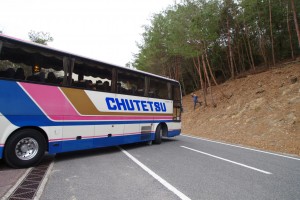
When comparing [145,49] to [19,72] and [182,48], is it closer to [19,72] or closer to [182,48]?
[182,48]

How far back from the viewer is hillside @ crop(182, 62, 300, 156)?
485 inches

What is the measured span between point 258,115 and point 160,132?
8.11 metres

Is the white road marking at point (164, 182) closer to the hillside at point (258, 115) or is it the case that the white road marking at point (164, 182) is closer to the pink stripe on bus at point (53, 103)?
the pink stripe on bus at point (53, 103)

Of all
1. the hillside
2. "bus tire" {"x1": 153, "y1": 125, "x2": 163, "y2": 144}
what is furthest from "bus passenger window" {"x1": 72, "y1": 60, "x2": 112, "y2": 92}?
the hillside

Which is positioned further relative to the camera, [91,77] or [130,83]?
[130,83]

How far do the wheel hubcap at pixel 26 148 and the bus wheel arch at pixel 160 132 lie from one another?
6135 millimetres

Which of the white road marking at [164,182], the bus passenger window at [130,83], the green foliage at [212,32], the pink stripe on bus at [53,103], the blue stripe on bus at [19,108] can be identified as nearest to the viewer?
the white road marking at [164,182]

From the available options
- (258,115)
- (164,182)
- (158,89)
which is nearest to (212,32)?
(258,115)

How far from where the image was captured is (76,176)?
5.49 m

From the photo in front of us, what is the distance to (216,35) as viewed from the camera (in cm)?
2034

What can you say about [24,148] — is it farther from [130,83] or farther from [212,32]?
[212,32]

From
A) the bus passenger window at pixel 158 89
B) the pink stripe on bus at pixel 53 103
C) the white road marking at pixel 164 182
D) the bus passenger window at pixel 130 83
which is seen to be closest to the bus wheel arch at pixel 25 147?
the pink stripe on bus at pixel 53 103

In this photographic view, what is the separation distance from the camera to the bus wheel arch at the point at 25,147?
19.4 ft

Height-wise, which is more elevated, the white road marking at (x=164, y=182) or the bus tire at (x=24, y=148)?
the bus tire at (x=24, y=148)
